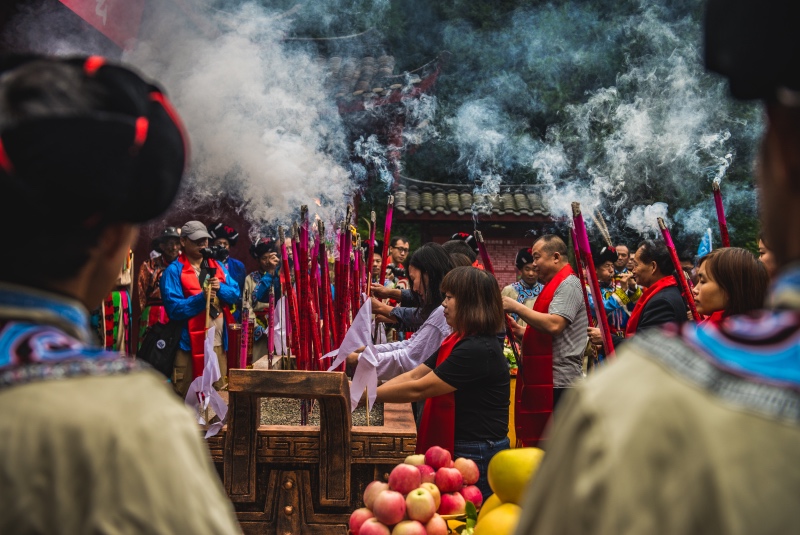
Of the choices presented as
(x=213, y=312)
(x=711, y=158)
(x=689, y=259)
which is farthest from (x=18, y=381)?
(x=711, y=158)

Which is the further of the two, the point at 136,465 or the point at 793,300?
the point at 136,465

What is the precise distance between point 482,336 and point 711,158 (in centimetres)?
1087

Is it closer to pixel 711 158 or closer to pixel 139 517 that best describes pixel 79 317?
pixel 139 517

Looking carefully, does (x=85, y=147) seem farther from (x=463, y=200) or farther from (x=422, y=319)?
(x=463, y=200)

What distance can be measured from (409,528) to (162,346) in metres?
4.35

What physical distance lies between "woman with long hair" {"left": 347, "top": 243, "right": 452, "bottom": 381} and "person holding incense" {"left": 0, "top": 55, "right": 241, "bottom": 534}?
8.35ft

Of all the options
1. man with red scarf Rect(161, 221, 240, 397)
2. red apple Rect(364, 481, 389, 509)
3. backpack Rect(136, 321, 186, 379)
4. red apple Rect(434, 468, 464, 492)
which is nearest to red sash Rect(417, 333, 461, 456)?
red apple Rect(434, 468, 464, 492)

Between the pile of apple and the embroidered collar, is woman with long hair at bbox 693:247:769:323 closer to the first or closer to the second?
the pile of apple

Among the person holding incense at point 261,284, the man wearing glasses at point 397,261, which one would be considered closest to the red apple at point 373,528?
the person holding incense at point 261,284

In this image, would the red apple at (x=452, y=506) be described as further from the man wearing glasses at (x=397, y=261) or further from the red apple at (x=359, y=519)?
the man wearing glasses at (x=397, y=261)

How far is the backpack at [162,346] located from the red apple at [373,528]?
4233 mm

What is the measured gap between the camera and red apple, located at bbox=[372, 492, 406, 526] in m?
1.81

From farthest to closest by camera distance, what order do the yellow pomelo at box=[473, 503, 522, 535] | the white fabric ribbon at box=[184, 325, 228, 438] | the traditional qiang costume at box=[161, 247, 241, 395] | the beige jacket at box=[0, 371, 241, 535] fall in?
the traditional qiang costume at box=[161, 247, 241, 395] < the white fabric ribbon at box=[184, 325, 228, 438] < the yellow pomelo at box=[473, 503, 522, 535] < the beige jacket at box=[0, 371, 241, 535]

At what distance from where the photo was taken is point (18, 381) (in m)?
0.87
